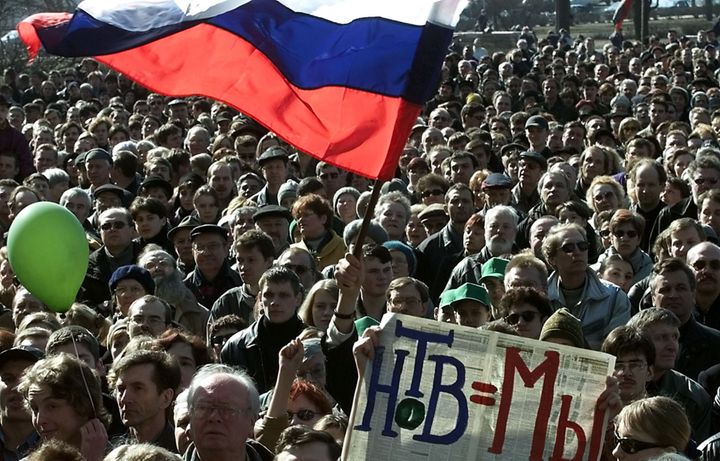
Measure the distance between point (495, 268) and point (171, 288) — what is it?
2.11 metres

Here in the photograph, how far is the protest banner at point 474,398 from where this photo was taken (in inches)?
217

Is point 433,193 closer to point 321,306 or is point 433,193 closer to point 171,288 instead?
point 171,288

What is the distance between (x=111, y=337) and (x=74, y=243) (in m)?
1.52

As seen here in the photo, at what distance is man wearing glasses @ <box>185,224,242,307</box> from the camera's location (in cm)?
1111

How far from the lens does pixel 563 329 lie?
7.50 metres

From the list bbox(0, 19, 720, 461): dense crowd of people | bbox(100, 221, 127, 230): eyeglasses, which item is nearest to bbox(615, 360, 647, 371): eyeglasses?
bbox(0, 19, 720, 461): dense crowd of people

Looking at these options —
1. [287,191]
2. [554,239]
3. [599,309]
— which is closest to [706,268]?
[599,309]

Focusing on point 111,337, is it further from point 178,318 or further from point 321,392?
point 321,392

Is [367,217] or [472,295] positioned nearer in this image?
[367,217]

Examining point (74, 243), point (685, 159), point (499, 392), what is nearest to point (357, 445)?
point (499, 392)

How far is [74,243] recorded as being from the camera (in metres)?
7.70

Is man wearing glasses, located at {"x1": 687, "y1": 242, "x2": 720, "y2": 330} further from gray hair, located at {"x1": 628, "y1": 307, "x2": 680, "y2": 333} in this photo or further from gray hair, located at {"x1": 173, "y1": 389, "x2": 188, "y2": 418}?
gray hair, located at {"x1": 173, "y1": 389, "x2": 188, "y2": 418}

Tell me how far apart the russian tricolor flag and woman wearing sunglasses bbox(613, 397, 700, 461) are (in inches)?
58.9

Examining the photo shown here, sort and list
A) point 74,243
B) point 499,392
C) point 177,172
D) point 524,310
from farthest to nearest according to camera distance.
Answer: point 177,172 → point 524,310 → point 74,243 → point 499,392
